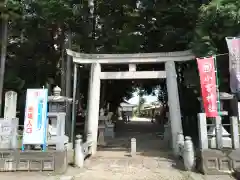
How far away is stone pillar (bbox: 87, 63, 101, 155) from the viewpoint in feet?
34.9

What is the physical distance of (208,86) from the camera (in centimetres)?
855

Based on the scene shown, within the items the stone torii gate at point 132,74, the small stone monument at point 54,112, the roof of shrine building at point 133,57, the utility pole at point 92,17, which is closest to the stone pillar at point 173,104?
the stone torii gate at point 132,74

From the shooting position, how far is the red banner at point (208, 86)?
8289mm

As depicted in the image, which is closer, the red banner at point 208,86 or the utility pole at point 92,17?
the red banner at point 208,86

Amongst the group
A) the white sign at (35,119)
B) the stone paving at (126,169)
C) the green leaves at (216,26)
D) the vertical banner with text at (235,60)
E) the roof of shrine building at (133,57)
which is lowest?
the stone paving at (126,169)


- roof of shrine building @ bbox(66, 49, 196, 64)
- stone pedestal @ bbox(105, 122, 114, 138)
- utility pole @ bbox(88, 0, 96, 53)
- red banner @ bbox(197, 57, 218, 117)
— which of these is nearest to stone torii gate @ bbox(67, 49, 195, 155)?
roof of shrine building @ bbox(66, 49, 196, 64)

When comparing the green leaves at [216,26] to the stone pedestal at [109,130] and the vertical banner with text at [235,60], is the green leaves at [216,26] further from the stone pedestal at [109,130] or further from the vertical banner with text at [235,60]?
the stone pedestal at [109,130]

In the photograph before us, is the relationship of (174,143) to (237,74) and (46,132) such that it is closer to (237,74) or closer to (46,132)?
(237,74)

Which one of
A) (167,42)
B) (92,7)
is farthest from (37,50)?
(167,42)

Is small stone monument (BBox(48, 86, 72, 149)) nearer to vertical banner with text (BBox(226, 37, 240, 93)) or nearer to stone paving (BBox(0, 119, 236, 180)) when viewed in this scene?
stone paving (BBox(0, 119, 236, 180))

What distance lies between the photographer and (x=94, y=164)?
902cm

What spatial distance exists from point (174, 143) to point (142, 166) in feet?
6.90

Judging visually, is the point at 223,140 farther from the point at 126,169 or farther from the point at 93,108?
the point at 93,108

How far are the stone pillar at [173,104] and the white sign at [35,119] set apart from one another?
516 cm
